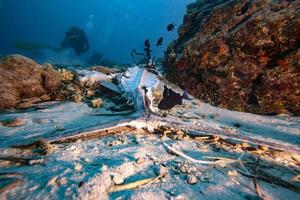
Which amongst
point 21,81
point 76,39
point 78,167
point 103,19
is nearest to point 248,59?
point 78,167

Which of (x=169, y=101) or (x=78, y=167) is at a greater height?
(x=169, y=101)

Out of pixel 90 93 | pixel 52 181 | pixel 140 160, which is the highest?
pixel 90 93

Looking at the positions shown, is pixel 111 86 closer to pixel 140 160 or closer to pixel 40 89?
pixel 40 89

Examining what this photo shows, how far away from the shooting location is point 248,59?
5.16m

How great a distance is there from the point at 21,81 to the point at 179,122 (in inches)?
156

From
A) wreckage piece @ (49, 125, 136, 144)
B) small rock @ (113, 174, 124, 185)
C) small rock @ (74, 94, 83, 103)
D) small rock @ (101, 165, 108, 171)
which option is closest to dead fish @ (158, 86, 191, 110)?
wreckage piece @ (49, 125, 136, 144)

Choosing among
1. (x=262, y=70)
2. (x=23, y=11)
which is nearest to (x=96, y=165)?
(x=262, y=70)

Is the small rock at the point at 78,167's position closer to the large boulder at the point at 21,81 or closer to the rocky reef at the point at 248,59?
the large boulder at the point at 21,81

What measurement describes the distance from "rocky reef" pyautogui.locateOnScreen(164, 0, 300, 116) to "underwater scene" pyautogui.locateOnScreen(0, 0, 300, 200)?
0.07 feet

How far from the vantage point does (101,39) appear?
5374 inches

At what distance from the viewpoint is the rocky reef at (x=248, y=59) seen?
4605 mm

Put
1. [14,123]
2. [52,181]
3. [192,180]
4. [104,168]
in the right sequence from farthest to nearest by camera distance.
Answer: [14,123] < [104,168] < [192,180] < [52,181]

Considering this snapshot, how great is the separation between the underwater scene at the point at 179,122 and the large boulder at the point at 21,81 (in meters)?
0.02

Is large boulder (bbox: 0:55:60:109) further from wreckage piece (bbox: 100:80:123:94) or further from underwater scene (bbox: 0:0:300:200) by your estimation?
wreckage piece (bbox: 100:80:123:94)
